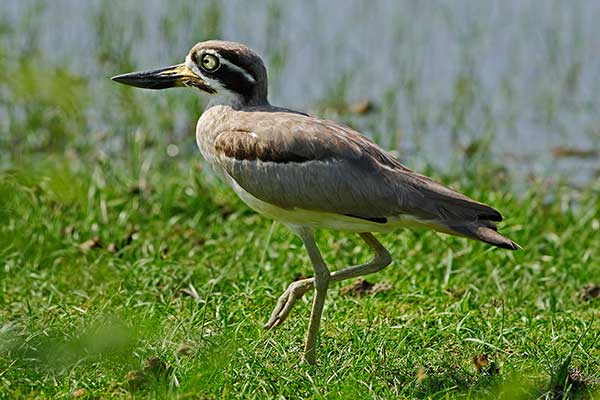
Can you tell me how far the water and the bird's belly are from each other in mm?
4147

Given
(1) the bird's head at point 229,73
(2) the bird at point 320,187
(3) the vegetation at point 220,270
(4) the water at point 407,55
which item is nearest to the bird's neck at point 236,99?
(1) the bird's head at point 229,73

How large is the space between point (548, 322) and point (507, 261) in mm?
1188

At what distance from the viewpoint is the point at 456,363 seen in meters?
5.86

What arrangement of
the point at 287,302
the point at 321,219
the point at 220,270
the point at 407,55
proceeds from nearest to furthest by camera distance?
the point at 321,219 < the point at 287,302 < the point at 220,270 < the point at 407,55

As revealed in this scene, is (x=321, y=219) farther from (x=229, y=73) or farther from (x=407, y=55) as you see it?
(x=407, y=55)

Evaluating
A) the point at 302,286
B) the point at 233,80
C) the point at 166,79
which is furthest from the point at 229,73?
the point at 302,286

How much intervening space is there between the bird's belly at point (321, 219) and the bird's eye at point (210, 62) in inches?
27.1

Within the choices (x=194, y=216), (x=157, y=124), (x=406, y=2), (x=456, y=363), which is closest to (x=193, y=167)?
(x=194, y=216)

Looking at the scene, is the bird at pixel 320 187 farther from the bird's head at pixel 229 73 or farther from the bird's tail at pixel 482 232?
the bird's head at pixel 229 73

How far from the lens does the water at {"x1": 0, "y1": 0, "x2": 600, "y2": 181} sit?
10898 mm

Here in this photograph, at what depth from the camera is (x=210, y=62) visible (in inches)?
259

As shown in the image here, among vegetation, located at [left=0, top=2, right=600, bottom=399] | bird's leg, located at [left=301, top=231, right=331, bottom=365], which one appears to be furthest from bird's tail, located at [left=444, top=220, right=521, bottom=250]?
bird's leg, located at [left=301, top=231, right=331, bottom=365]

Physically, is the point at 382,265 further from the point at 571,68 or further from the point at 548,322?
the point at 571,68

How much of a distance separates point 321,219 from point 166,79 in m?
1.38
